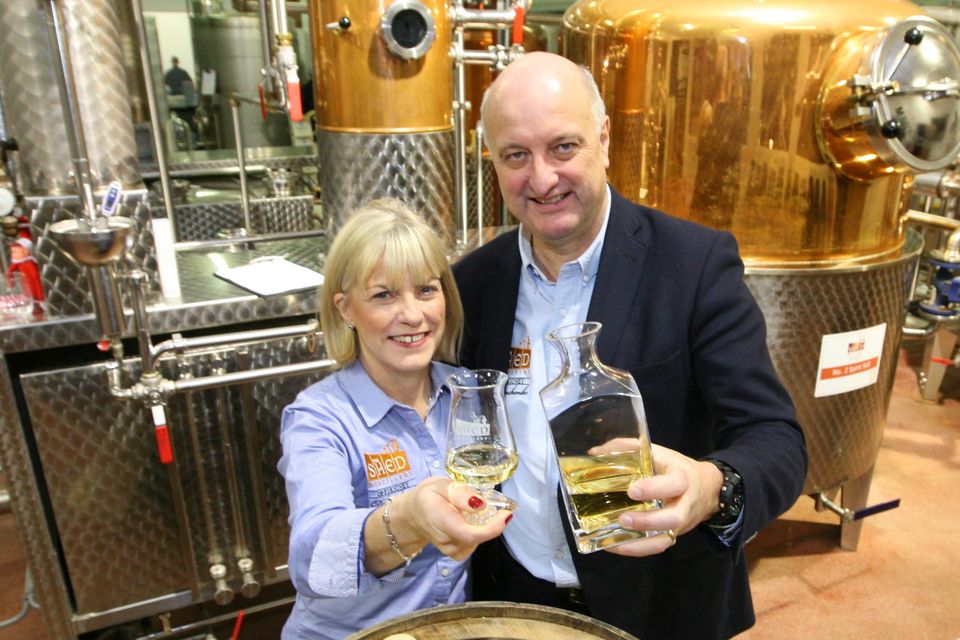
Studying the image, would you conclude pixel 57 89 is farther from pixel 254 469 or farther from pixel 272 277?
pixel 254 469

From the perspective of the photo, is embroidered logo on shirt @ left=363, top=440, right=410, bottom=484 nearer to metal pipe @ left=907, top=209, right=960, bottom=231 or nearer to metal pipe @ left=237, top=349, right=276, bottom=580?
metal pipe @ left=237, top=349, right=276, bottom=580

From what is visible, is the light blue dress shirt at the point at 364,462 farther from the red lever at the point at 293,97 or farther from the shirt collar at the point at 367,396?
the red lever at the point at 293,97

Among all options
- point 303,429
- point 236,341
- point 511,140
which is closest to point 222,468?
point 236,341

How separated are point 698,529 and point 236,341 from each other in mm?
1280

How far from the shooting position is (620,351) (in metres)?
1.31

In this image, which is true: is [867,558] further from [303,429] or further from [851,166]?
[303,429]

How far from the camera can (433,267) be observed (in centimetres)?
137

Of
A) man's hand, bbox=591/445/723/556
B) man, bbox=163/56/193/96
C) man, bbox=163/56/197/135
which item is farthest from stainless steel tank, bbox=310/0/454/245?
man, bbox=163/56/193/96

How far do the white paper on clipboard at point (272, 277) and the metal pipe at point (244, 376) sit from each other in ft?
0.72

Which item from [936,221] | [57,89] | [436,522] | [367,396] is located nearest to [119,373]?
[57,89]

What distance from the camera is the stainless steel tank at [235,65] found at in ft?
17.1

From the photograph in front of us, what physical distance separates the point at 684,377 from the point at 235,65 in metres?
4.96

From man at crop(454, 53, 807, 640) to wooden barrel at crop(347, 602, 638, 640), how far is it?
22 cm

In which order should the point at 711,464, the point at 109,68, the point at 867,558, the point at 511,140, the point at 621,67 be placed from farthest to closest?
1. the point at 867,558
2. the point at 621,67
3. the point at 109,68
4. the point at 511,140
5. the point at 711,464
